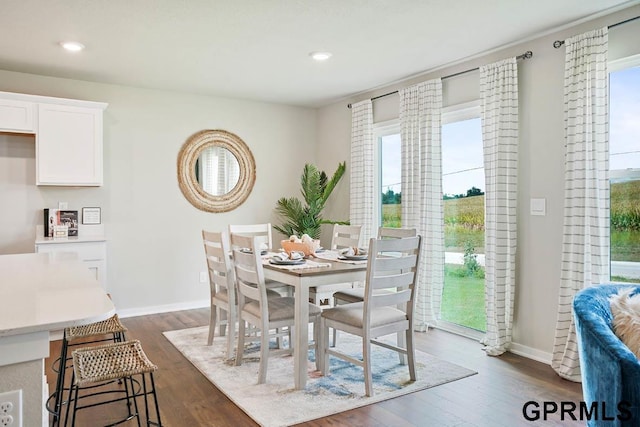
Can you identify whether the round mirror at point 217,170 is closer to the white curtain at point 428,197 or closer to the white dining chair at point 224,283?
the white dining chair at point 224,283

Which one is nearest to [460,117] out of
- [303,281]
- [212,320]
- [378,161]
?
[378,161]

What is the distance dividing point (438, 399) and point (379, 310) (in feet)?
2.16

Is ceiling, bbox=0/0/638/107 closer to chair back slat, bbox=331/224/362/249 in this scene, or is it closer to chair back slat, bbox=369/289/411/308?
chair back slat, bbox=331/224/362/249

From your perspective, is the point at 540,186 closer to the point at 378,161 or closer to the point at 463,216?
the point at 463,216

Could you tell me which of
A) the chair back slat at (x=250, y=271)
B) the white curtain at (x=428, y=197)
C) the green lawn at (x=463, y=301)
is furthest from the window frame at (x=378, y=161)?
the chair back slat at (x=250, y=271)

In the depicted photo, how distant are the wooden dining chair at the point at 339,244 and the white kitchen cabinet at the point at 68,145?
2479 mm

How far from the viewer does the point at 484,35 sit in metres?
3.52

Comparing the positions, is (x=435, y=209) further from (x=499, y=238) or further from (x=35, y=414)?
(x=35, y=414)

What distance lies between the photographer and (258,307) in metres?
3.13

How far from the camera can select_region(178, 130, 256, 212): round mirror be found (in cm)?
534

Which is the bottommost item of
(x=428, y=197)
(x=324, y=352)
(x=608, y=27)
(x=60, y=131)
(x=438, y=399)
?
(x=438, y=399)

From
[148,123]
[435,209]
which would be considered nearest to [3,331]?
[435,209]

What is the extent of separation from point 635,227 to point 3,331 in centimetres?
353

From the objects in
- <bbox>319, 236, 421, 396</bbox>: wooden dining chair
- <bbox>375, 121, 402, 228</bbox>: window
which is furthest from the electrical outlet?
<bbox>375, 121, 402, 228</bbox>: window
